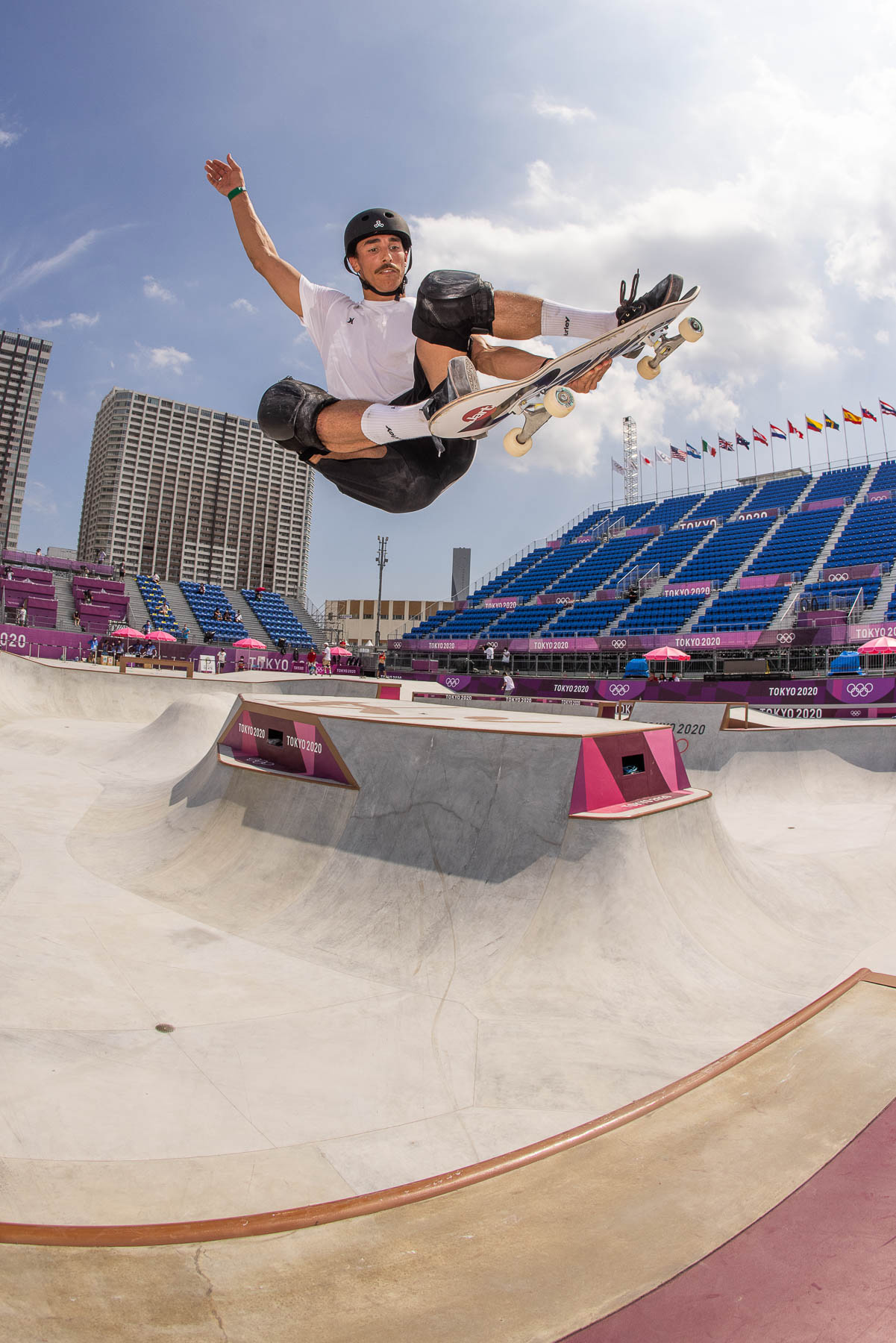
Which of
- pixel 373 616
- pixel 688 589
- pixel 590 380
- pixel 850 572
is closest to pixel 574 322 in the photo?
pixel 590 380

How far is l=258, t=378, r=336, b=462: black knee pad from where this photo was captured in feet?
19.4

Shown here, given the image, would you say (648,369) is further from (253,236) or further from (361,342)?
(253,236)

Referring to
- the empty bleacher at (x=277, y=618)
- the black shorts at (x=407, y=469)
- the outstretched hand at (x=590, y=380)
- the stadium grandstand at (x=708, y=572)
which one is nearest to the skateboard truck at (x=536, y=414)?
the outstretched hand at (x=590, y=380)

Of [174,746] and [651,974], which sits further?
[174,746]

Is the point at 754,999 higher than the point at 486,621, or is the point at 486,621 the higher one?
the point at 486,621

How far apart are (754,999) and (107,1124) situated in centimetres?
462

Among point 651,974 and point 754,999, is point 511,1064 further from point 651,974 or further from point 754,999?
point 754,999

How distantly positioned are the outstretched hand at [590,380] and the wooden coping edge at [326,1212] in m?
5.03

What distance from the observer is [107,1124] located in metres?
3.33

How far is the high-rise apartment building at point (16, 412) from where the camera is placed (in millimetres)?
69562

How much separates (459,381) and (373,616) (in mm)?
60402

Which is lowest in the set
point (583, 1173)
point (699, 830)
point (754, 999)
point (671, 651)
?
point (754, 999)

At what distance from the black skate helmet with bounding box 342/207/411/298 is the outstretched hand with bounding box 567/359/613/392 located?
1.74 metres

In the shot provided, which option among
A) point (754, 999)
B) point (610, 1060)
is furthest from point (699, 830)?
point (610, 1060)
